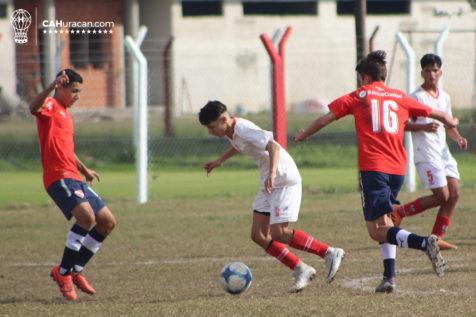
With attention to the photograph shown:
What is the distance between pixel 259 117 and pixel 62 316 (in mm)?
15249

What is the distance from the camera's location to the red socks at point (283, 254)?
385 inches

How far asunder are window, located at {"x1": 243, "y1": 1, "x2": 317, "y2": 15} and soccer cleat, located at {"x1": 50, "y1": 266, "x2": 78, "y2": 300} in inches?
1079

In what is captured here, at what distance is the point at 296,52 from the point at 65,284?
88.3 feet

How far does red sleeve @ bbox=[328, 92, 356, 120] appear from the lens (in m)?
9.47

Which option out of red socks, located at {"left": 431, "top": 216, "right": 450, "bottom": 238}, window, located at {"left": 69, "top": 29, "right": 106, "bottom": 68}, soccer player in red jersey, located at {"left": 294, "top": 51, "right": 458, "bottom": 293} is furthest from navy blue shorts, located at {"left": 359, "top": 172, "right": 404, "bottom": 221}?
window, located at {"left": 69, "top": 29, "right": 106, "bottom": 68}

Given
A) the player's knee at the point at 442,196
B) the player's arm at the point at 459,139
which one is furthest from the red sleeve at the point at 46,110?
the player's knee at the point at 442,196

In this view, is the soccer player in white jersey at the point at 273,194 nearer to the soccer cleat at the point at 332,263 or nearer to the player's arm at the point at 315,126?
the soccer cleat at the point at 332,263

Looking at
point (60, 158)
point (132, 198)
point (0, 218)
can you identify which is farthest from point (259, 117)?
point (60, 158)

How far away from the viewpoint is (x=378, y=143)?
949 cm

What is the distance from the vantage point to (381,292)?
9211 millimetres

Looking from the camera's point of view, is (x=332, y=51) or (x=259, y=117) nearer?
(x=259, y=117)

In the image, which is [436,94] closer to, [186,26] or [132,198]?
[132,198]

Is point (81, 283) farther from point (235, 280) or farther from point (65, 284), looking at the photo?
point (235, 280)

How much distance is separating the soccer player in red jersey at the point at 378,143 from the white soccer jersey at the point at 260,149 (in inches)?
11.8
